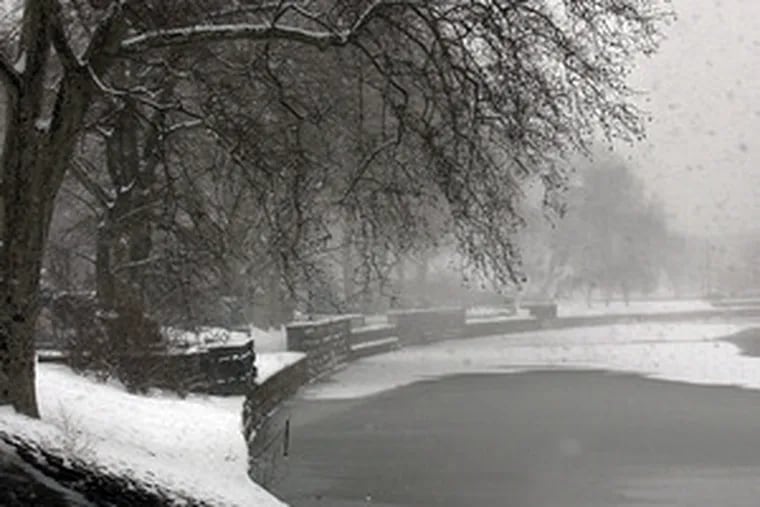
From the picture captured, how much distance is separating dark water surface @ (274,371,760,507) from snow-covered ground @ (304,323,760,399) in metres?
2.91

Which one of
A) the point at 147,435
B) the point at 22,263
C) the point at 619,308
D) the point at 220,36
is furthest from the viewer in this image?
the point at 619,308

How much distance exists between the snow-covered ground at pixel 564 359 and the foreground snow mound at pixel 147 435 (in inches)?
525

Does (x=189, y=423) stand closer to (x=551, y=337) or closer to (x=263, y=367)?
(x=263, y=367)

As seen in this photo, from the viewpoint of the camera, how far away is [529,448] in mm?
17859

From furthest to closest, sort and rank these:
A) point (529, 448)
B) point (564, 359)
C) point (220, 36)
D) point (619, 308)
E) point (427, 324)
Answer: point (619, 308) < point (427, 324) < point (564, 359) < point (529, 448) < point (220, 36)

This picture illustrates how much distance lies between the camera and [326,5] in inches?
625

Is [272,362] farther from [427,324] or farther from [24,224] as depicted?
[427,324]

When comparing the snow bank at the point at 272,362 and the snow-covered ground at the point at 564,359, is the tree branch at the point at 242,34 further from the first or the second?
the snow-covered ground at the point at 564,359

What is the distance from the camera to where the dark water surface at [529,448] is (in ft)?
45.7

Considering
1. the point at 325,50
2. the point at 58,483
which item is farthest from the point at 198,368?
the point at 58,483

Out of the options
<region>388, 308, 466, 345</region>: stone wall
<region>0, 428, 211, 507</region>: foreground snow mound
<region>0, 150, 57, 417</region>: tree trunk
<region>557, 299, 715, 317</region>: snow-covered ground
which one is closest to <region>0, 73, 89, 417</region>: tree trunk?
<region>0, 150, 57, 417</region>: tree trunk

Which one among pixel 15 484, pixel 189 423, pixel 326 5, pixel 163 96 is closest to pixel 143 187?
pixel 163 96

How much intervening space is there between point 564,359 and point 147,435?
30452 millimetres

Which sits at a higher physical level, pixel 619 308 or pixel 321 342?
pixel 321 342
